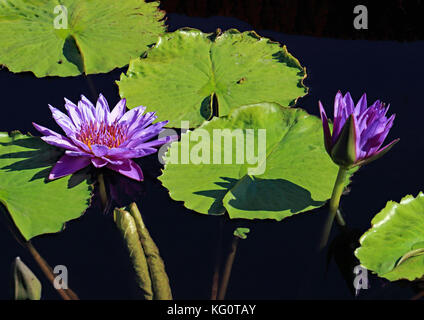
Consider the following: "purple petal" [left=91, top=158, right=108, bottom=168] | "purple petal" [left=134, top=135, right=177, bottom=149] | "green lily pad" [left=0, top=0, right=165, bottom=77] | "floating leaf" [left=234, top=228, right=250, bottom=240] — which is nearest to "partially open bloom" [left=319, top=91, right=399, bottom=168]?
"floating leaf" [left=234, top=228, right=250, bottom=240]

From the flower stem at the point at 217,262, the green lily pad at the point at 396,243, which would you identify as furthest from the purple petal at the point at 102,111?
the green lily pad at the point at 396,243

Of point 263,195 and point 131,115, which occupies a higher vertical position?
point 131,115

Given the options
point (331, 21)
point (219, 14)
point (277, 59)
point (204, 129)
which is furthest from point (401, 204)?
point (219, 14)

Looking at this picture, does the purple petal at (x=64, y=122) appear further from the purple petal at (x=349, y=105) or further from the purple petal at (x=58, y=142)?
the purple petal at (x=349, y=105)

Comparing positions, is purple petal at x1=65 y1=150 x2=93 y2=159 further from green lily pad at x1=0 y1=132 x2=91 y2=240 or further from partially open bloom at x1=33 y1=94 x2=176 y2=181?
green lily pad at x1=0 y1=132 x2=91 y2=240

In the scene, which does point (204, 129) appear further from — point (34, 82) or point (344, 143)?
point (34, 82)

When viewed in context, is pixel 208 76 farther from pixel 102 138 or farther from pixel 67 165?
pixel 67 165

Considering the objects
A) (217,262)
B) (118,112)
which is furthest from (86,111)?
(217,262)
